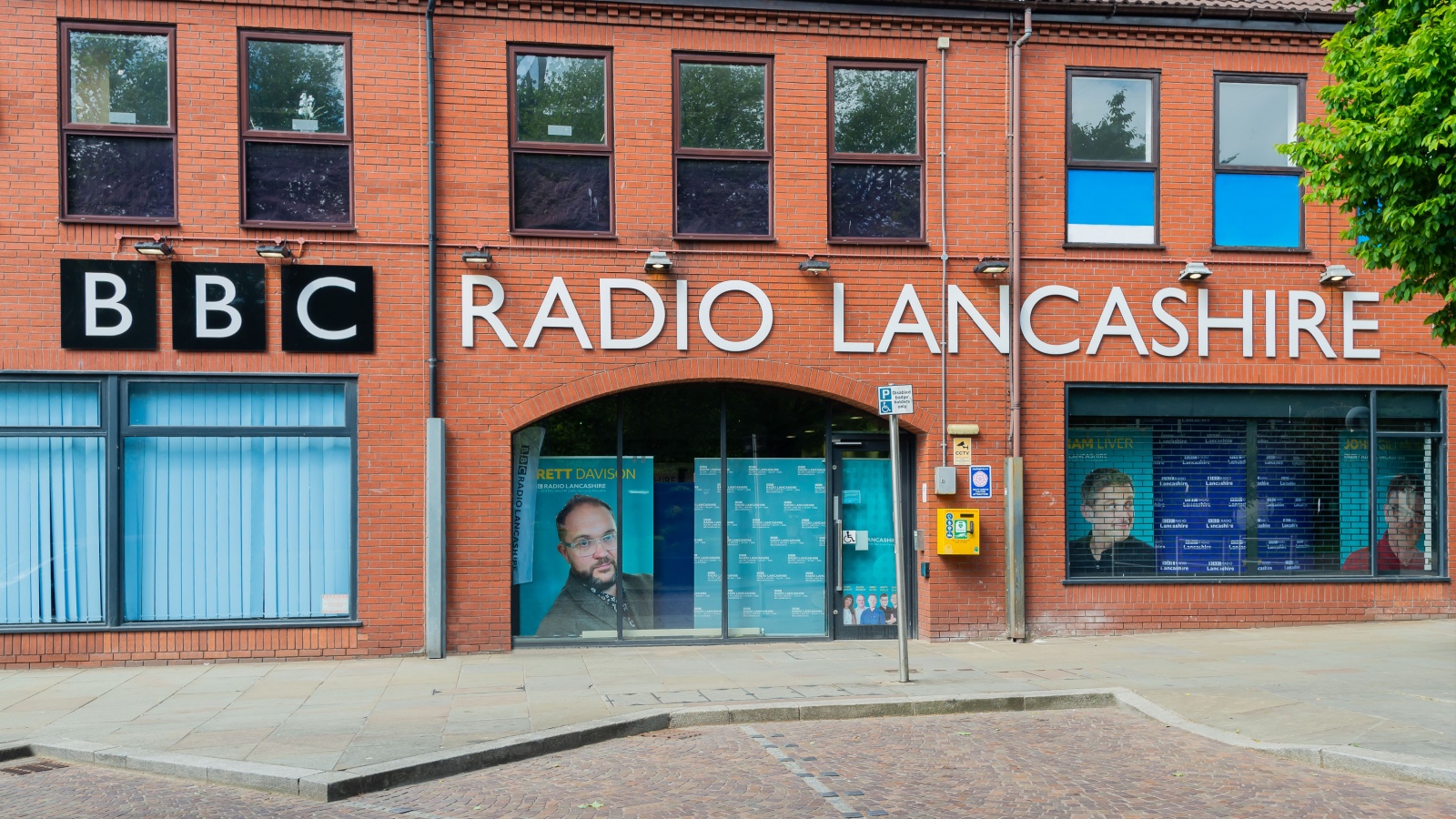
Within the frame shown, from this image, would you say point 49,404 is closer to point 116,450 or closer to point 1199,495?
point 116,450

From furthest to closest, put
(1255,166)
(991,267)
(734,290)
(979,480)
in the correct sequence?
(1255,166) < (979,480) < (991,267) < (734,290)

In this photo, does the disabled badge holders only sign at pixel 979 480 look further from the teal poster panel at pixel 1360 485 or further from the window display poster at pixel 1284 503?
the teal poster panel at pixel 1360 485

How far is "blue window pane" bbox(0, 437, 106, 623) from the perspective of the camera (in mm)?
12242

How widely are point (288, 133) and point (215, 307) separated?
6.40ft

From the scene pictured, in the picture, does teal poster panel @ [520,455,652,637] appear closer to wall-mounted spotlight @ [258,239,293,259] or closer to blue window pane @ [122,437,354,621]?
blue window pane @ [122,437,354,621]

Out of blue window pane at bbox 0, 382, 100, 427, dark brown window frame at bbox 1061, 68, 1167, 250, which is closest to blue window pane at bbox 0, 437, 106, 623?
blue window pane at bbox 0, 382, 100, 427

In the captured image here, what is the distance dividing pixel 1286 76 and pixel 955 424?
573cm

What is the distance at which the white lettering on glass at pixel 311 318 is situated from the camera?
1251 cm

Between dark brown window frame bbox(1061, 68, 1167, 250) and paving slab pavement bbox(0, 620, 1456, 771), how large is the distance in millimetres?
4562

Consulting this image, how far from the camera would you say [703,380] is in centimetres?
1330

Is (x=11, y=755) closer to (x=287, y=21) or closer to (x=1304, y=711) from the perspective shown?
(x=287, y=21)

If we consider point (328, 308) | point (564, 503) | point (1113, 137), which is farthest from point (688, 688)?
point (1113, 137)

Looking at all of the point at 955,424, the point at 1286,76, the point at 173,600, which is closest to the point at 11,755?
the point at 173,600

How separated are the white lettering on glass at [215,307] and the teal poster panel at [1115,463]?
9.19 meters
